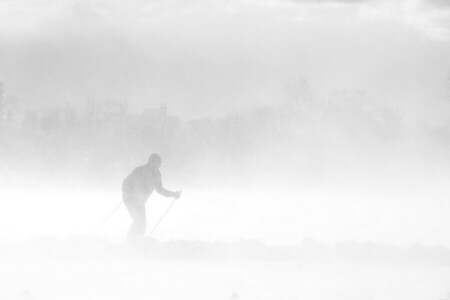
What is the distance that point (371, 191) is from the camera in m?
61.8

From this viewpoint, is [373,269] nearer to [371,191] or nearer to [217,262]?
[217,262]

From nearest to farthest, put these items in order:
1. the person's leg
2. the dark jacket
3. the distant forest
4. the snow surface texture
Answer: the snow surface texture
the person's leg
the dark jacket
the distant forest

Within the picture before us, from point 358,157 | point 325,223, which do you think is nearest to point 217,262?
point 325,223

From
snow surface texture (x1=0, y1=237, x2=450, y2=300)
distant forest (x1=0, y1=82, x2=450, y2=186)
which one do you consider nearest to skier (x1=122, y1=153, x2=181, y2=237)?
snow surface texture (x1=0, y1=237, x2=450, y2=300)

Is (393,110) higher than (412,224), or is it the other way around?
(393,110)

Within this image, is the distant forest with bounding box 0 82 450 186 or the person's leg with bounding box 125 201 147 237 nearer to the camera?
the person's leg with bounding box 125 201 147 237

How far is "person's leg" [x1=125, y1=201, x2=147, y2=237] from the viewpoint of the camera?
597 inches

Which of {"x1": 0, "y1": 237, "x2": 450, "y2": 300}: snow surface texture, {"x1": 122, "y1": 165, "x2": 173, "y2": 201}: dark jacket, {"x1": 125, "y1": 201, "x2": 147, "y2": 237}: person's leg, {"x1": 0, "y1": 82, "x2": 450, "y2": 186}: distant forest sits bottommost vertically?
{"x1": 0, "y1": 237, "x2": 450, "y2": 300}: snow surface texture

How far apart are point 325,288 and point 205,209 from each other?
2326 cm

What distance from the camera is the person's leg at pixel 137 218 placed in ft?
49.8

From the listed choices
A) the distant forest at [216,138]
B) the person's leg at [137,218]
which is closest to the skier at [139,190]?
the person's leg at [137,218]

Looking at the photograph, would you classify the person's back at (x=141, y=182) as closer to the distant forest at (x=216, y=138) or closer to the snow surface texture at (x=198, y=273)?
the snow surface texture at (x=198, y=273)

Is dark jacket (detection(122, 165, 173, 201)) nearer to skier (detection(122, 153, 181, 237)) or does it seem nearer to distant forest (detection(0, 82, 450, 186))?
skier (detection(122, 153, 181, 237))

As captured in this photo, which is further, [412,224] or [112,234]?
[412,224]
